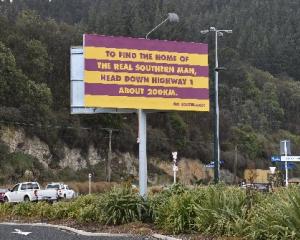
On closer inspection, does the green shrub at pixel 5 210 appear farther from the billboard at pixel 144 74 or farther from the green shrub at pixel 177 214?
the green shrub at pixel 177 214

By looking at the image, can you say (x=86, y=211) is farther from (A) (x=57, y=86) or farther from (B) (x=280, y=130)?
(B) (x=280, y=130)

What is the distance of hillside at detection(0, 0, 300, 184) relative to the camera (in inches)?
2643

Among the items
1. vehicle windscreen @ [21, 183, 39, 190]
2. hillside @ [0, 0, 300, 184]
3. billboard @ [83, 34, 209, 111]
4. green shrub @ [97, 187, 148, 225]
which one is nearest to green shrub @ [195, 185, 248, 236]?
green shrub @ [97, 187, 148, 225]

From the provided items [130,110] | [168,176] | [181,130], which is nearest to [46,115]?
[168,176]

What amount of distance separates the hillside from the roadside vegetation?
4092 centimetres

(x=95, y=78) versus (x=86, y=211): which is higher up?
(x=95, y=78)

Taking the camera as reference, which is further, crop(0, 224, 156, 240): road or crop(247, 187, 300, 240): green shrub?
crop(0, 224, 156, 240): road

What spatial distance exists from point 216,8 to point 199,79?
463 ft

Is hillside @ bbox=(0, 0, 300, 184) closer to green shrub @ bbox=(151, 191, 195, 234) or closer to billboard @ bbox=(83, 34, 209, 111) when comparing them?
billboard @ bbox=(83, 34, 209, 111)

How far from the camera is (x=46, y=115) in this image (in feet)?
224

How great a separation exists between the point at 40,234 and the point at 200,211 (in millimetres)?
4163

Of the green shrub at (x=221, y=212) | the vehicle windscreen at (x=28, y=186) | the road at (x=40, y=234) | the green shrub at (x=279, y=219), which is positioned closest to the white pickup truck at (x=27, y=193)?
the vehicle windscreen at (x=28, y=186)

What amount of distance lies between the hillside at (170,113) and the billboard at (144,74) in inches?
1565

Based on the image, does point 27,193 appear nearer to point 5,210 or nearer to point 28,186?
point 28,186
